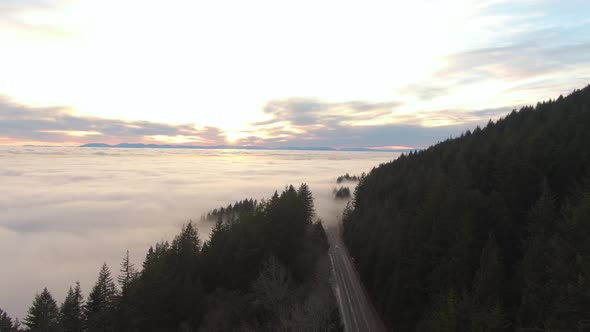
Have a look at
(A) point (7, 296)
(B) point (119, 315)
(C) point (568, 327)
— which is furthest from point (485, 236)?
(A) point (7, 296)

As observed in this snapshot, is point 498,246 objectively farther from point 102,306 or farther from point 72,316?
point 72,316

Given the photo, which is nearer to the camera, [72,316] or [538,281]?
[538,281]

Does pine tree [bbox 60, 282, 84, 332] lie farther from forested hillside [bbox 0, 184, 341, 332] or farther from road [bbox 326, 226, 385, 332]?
road [bbox 326, 226, 385, 332]

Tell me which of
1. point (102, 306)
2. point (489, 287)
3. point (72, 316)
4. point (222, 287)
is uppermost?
point (489, 287)

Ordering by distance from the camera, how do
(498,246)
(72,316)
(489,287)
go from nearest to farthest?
(489,287) → (498,246) → (72,316)

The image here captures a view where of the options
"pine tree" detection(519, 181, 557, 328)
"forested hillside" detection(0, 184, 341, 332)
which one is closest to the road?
"forested hillside" detection(0, 184, 341, 332)

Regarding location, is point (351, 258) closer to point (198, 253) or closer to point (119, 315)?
point (198, 253)

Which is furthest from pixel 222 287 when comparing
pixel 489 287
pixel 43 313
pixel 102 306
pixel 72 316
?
pixel 489 287
